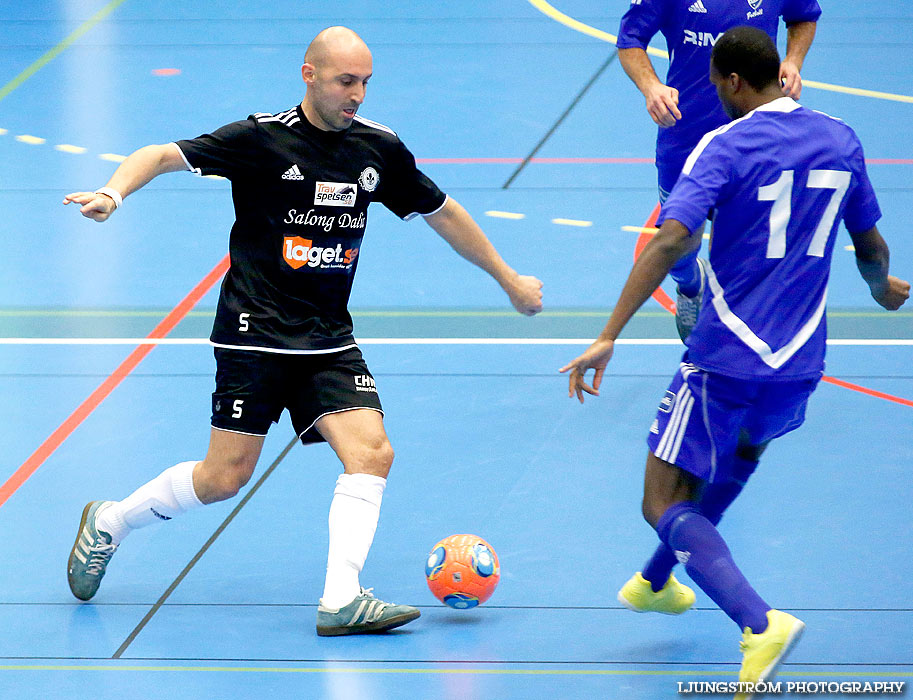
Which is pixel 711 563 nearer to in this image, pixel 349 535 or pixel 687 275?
pixel 349 535

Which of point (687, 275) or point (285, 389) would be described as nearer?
point (285, 389)

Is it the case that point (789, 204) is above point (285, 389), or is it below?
above

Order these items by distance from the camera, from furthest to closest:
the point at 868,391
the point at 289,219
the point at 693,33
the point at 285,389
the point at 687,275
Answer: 1. the point at 868,391
2. the point at 693,33
3. the point at 687,275
4. the point at 285,389
5. the point at 289,219

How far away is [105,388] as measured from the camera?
7500mm

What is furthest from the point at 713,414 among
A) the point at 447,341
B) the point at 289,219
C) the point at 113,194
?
→ the point at 447,341

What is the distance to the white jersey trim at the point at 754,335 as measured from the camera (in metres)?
4.41

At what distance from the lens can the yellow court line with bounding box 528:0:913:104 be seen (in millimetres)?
12422

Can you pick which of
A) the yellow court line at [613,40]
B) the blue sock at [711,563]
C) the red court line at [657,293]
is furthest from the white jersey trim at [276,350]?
the yellow court line at [613,40]

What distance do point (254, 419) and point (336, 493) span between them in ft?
1.39

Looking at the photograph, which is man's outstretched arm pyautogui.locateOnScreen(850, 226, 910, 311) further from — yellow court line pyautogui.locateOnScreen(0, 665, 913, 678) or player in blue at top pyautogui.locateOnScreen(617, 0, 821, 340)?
player in blue at top pyautogui.locateOnScreen(617, 0, 821, 340)

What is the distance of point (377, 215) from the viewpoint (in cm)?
1031

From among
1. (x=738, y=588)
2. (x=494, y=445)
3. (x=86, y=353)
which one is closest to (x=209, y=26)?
(x=86, y=353)

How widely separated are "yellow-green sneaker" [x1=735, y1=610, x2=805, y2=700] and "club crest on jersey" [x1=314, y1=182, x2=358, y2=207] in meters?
2.21

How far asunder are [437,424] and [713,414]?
2.73 m
